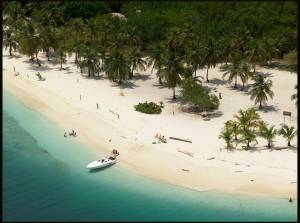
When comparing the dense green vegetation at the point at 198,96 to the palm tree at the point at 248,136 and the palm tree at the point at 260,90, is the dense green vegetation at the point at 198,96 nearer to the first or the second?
the palm tree at the point at 260,90

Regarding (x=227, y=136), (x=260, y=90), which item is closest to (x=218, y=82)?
(x=260, y=90)

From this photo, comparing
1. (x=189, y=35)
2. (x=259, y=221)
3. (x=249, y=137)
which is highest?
(x=189, y=35)

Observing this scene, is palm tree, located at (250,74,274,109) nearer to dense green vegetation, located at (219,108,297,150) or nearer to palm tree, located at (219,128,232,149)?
dense green vegetation, located at (219,108,297,150)

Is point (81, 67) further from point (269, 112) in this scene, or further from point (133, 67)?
point (269, 112)

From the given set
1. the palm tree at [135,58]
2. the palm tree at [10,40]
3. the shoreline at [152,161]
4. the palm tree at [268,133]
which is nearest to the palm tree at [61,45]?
the palm tree at [10,40]

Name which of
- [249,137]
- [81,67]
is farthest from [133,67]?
[249,137]

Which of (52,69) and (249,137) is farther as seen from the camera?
(52,69)

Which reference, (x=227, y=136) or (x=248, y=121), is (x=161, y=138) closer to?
(x=227, y=136)

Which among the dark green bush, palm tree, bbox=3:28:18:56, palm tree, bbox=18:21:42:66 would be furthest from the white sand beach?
palm tree, bbox=18:21:42:66
